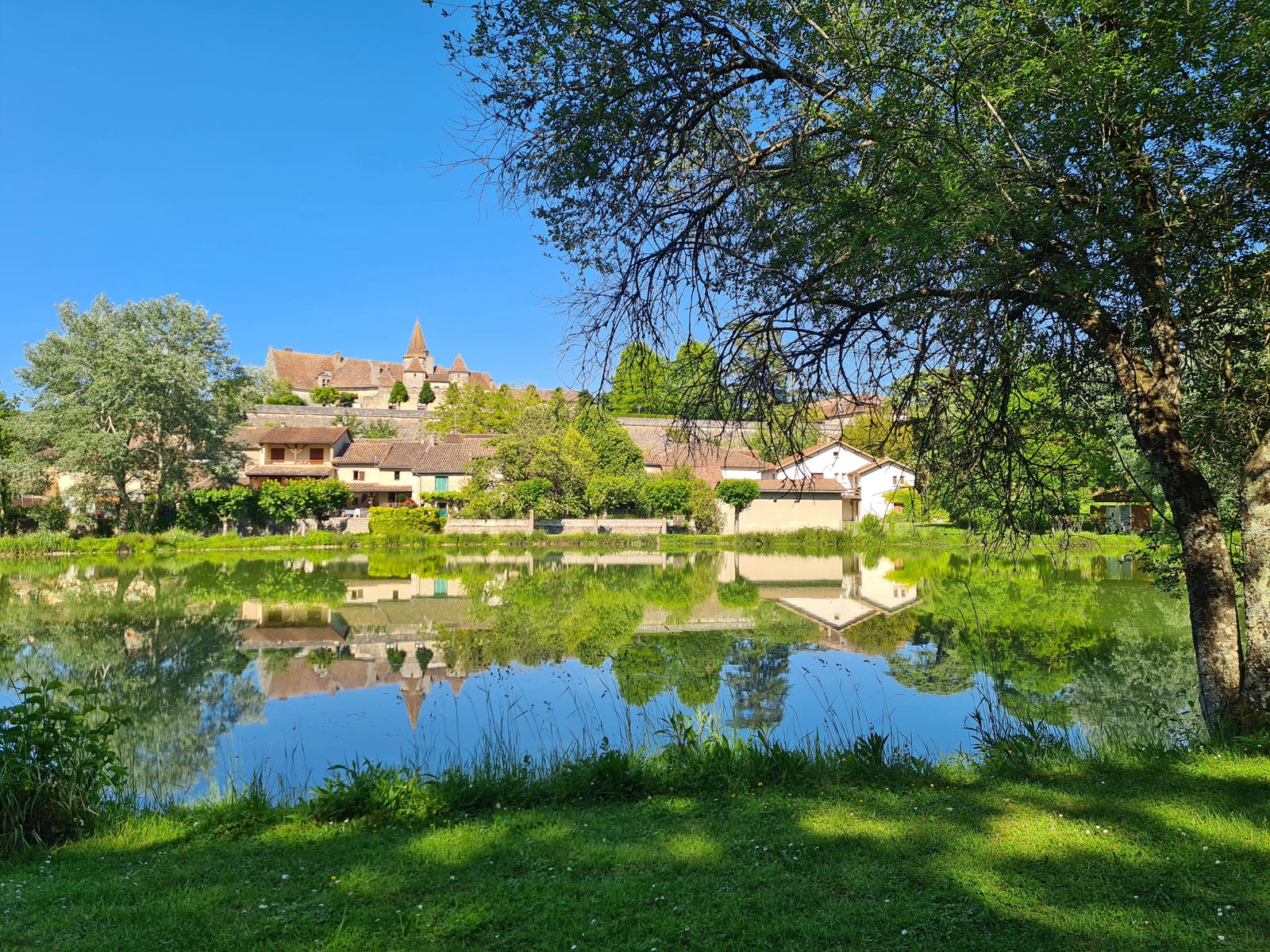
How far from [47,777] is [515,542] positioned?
101ft

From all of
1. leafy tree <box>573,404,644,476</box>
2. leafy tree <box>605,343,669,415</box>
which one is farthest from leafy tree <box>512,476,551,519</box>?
leafy tree <box>605,343,669,415</box>

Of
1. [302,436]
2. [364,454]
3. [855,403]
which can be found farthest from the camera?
[302,436]

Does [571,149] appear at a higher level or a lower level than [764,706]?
higher

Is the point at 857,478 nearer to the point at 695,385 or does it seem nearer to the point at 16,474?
the point at 16,474

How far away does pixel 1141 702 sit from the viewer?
30.0ft

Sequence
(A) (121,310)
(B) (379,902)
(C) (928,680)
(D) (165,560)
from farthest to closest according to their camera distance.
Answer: (A) (121,310) → (D) (165,560) → (C) (928,680) → (B) (379,902)

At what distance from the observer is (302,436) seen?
47.5m

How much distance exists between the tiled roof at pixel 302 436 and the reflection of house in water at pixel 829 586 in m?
27.2

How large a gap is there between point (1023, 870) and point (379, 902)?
305 centimetres

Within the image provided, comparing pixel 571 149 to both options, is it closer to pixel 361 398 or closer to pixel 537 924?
pixel 537 924

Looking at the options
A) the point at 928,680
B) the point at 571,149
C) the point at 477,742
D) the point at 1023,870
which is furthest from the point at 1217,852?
the point at 928,680

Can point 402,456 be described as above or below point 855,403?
above

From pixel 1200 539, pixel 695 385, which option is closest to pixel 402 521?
pixel 695 385

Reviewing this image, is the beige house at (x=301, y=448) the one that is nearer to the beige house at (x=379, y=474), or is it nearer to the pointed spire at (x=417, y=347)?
the beige house at (x=379, y=474)
